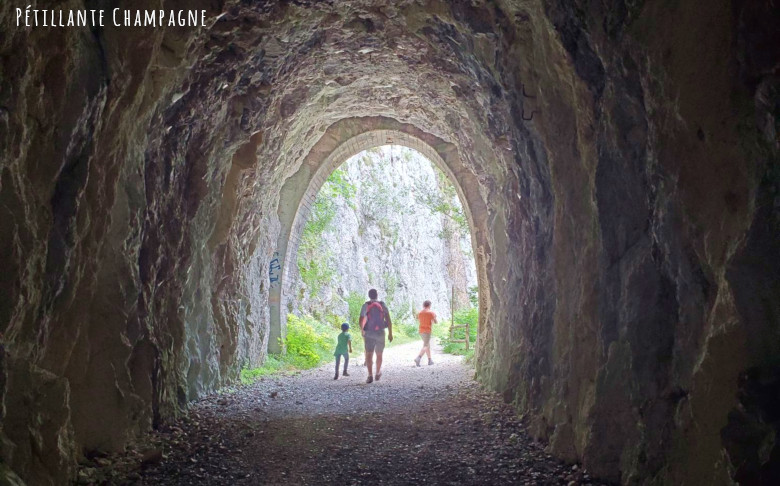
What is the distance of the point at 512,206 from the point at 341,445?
3.48 meters

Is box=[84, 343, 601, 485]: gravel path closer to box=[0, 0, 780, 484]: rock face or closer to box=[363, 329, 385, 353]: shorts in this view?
box=[0, 0, 780, 484]: rock face

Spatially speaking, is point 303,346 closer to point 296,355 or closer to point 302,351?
point 302,351

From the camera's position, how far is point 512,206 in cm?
702

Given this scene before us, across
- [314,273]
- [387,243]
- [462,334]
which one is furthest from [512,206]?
[387,243]

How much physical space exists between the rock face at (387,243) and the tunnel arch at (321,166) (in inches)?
284

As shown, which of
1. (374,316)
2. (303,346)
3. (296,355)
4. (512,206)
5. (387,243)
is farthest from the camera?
(387,243)

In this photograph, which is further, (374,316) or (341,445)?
(374,316)

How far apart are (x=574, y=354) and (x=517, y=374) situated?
81.5 inches

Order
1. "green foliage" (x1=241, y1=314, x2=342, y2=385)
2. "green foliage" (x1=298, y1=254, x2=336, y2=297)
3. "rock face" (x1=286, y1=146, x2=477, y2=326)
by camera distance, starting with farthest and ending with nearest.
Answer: "rock face" (x1=286, y1=146, x2=477, y2=326) → "green foliage" (x1=298, y1=254, x2=336, y2=297) → "green foliage" (x1=241, y1=314, x2=342, y2=385)

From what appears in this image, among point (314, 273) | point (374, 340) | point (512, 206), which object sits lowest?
point (374, 340)

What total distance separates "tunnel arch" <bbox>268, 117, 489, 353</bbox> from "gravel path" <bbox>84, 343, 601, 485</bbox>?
442 centimetres

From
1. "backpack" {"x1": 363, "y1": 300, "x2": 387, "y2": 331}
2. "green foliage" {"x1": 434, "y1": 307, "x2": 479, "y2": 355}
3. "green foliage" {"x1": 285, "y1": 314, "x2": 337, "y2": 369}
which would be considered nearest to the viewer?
"backpack" {"x1": 363, "y1": 300, "x2": 387, "y2": 331}

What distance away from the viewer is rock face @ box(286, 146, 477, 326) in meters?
23.6

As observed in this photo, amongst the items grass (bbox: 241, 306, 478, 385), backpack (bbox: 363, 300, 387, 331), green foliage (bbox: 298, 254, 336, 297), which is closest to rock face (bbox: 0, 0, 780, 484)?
backpack (bbox: 363, 300, 387, 331)
